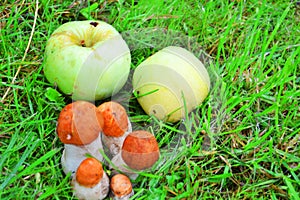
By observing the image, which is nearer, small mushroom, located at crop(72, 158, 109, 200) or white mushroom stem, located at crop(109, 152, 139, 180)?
small mushroom, located at crop(72, 158, 109, 200)

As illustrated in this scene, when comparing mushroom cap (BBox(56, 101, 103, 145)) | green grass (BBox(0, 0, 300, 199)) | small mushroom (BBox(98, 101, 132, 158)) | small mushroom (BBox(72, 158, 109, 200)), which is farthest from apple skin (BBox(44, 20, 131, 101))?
small mushroom (BBox(72, 158, 109, 200))

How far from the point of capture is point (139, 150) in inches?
87.0

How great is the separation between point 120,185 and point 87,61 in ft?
2.39

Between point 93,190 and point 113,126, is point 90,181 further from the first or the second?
point 113,126

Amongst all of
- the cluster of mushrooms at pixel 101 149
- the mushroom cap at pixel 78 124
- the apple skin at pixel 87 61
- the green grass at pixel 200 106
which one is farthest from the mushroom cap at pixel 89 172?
the apple skin at pixel 87 61

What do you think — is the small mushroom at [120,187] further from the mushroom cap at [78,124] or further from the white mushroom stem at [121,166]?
the mushroom cap at [78,124]

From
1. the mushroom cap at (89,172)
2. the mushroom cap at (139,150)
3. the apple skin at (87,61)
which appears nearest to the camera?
the mushroom cap at (89,172)

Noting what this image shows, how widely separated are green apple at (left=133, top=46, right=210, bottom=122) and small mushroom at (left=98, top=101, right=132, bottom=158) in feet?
0.92

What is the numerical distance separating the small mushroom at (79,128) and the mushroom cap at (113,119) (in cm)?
5

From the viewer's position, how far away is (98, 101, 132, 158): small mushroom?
2.29 metres

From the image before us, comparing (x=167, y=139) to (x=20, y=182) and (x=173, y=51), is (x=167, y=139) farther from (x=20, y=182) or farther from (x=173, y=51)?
(x=20, y=182)

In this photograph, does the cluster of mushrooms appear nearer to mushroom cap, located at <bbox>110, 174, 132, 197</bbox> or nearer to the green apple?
mushroom cap, located at <bbox>110, 174, 132, 197</bbox>

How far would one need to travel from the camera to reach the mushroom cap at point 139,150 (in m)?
2.21

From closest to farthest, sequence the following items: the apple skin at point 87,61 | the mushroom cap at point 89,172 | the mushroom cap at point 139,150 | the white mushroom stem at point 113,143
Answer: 1. the mushroom cap at point 89,172
2. the mushroom cap at point 139,150
3. the white mushroom stem at point 113,143
4. the apple skin at point 87,61
